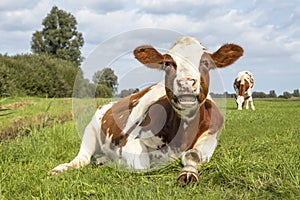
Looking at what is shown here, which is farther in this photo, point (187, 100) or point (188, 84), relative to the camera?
point (187, 100)

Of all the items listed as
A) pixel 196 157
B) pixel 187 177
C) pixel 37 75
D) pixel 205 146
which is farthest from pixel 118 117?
pixel 37 75

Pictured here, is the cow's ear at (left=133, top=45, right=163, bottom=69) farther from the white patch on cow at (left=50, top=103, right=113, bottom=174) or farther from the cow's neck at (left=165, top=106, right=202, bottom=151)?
the white patch on cow at (left=50, top=103, right=113, bottom=174)

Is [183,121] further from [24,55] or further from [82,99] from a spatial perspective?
Answer: [24,55]

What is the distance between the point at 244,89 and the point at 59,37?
3662 cm

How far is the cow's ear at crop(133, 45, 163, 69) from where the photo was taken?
471cm

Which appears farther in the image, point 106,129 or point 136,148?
point 106,129

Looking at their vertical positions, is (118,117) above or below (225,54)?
below

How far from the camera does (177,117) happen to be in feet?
15.6

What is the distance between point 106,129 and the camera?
5957 millimetres

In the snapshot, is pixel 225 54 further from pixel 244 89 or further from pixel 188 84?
pixel 244 89

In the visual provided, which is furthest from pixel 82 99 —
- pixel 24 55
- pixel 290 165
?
pixel 24 55

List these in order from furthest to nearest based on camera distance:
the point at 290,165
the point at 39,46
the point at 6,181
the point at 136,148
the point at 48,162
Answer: the point at 39,46 → the point at 48,162 → the point at 136,148 → the point at 6,181 → the point at 290,165

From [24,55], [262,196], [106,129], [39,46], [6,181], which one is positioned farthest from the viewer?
[39,46]

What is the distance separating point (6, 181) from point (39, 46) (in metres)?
55.2
